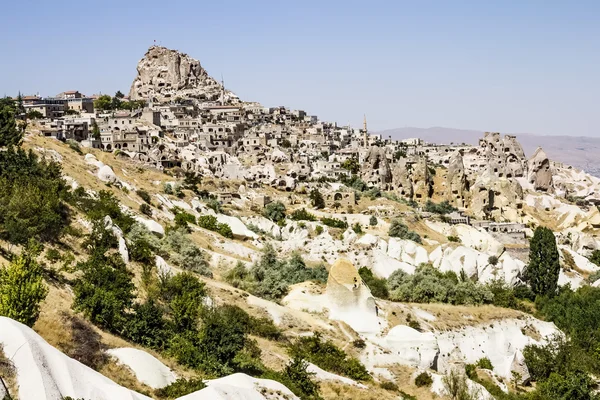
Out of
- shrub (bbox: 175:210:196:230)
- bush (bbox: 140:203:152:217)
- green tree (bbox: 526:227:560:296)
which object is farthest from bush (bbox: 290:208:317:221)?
green tree (bbox: 526:227:560:296)

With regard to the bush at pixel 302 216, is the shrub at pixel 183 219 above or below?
above

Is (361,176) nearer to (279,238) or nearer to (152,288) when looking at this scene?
(279,238)

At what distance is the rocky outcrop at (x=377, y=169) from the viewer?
74.4 metres

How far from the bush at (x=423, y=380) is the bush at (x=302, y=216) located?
27.9 meters

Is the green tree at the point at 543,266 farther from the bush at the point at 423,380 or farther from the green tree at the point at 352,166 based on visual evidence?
the green tree at the point at 352,166

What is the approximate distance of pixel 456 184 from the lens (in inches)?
2859

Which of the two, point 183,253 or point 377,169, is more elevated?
point 377,169

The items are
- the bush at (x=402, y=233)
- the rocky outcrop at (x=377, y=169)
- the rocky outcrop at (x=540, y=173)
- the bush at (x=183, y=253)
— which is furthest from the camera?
the rocky outcrop at (x=540, y=173)

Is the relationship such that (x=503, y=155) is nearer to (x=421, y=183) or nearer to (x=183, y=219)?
(x=421, y=183)

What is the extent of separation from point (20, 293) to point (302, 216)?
1474 inches

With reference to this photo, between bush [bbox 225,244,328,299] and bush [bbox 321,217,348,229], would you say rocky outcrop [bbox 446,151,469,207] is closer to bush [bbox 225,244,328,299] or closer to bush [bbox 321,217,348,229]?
bush [bbox 321,217,348,229]

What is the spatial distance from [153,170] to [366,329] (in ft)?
116

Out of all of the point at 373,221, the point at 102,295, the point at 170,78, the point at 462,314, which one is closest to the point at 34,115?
the point at 373,221

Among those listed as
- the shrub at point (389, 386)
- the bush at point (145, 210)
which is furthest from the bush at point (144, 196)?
the shrub at point (389, 386)
